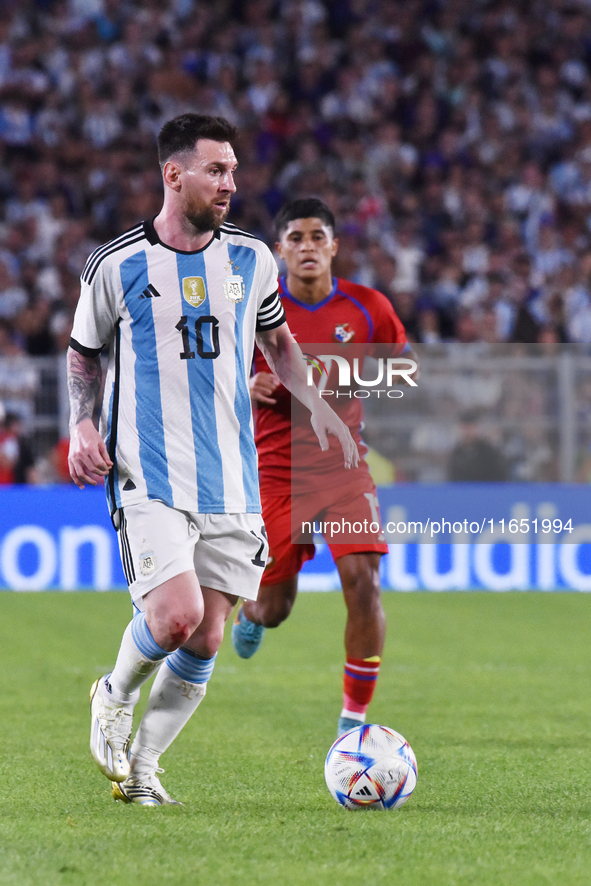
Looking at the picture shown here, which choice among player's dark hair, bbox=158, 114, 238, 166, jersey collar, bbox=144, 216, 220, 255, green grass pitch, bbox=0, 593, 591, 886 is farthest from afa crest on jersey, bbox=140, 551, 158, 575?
player's dark hair, bbox=158, 114, 238, 166

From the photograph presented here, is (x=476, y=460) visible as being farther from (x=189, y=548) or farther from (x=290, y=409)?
(x=189, y=548)

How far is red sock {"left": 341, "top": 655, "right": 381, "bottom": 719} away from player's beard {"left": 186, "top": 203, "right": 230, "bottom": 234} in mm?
2256

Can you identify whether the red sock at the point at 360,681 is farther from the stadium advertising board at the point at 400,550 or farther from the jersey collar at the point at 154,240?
the stadium advertising board at the point at 400,550

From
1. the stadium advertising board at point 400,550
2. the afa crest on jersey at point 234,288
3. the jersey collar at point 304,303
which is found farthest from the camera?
the stadium advertising board at point 400,550

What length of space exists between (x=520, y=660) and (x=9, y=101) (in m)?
11.1

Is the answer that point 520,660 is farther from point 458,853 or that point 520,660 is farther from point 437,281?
point 437,281

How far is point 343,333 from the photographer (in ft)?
19.8

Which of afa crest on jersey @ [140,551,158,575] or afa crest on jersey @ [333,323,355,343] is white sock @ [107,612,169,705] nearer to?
afa crest on jersey @ [140,551,158,575]

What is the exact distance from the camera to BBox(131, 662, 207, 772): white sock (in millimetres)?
4332

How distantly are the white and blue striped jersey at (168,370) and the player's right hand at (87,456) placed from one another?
0.42ft

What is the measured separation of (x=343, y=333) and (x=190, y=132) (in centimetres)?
196

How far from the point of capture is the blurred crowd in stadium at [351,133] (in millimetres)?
15188

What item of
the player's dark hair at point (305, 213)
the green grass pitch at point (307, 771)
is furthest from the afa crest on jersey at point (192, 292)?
the player's dark hair at point (305, 213)

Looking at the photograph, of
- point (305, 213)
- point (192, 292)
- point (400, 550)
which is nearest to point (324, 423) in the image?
point (192, 292)
